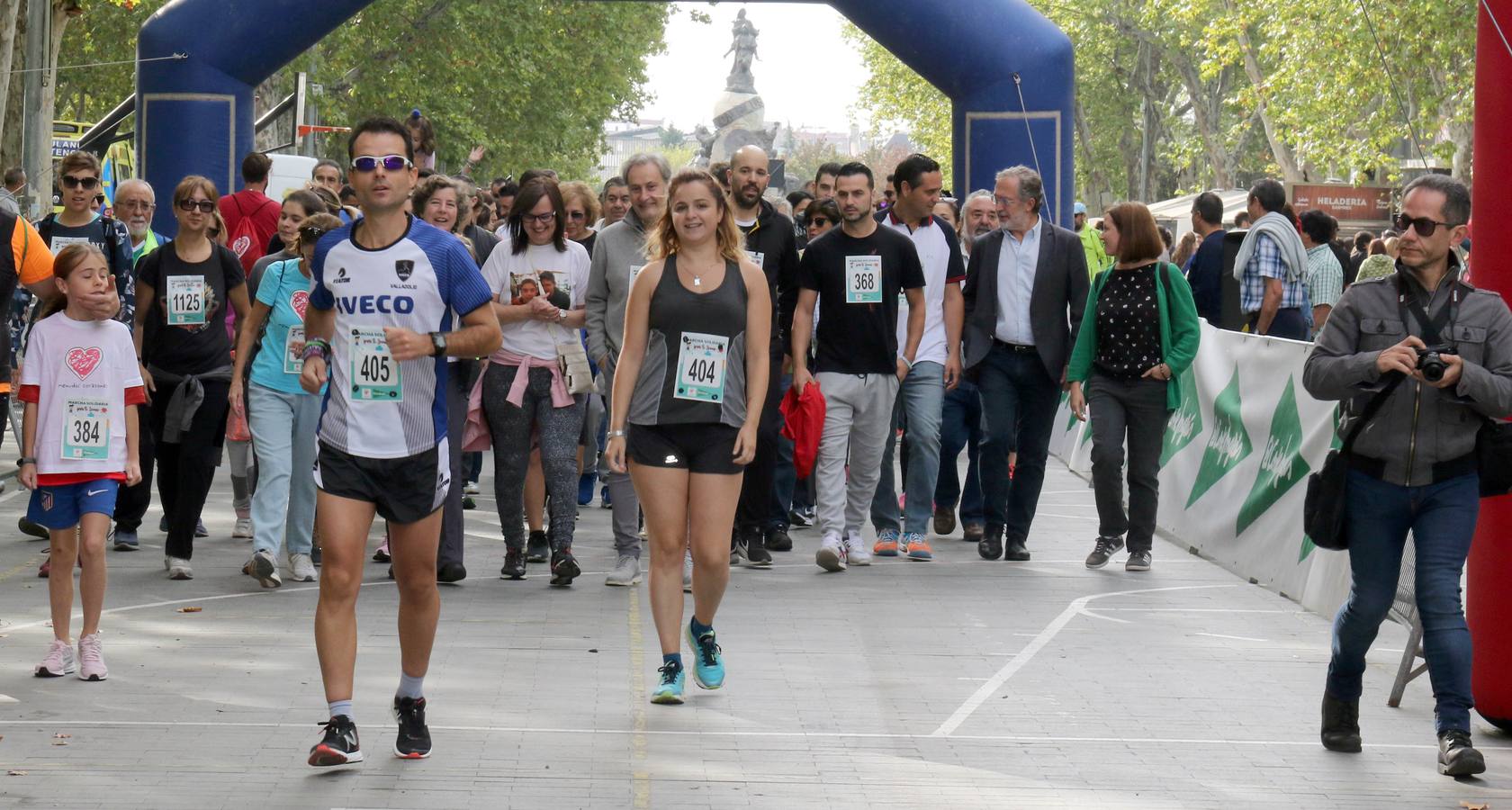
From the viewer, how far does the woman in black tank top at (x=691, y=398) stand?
23.5ft

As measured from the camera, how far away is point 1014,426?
1133 cm

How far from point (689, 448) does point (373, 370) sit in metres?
1.43

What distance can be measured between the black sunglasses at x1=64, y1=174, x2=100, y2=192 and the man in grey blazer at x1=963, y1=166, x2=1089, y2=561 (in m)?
4.61

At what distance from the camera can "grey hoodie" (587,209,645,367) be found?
→ 31.6ft

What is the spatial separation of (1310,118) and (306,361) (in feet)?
121

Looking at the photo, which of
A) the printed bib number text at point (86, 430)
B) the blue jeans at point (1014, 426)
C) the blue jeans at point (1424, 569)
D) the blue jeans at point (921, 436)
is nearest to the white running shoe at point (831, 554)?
the blue jeans at point (921, 436)

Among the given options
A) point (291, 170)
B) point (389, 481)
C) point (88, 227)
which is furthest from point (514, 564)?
point (291, 170)

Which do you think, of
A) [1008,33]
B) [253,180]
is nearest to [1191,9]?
[1008,33]

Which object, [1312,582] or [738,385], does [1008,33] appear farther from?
[738,385]

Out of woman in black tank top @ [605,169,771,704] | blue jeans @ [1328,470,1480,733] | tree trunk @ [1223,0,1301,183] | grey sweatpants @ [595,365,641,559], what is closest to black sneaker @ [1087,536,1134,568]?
grey sweatpants @ [595,365,641,559]

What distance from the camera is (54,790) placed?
5.86 m

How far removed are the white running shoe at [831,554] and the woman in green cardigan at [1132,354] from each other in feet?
4.49

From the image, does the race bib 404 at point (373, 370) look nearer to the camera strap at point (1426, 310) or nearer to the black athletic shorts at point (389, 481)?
the black athletic shorts at point (389, 481)

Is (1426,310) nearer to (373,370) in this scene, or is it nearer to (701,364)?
(701,364)
